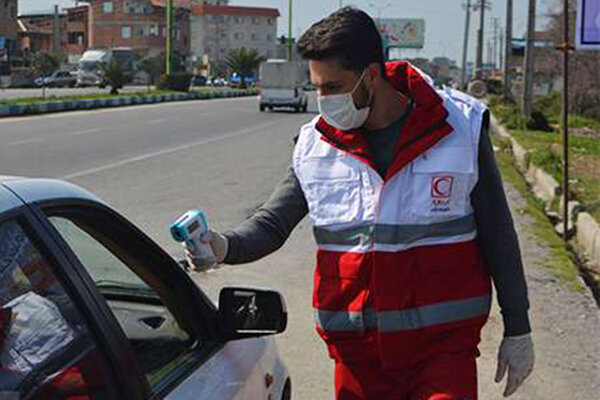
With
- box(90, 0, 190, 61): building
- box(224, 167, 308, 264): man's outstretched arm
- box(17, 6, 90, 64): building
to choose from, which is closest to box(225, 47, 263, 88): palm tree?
box(90, 0, 190, 61): building

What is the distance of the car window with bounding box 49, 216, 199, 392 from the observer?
7.93ft

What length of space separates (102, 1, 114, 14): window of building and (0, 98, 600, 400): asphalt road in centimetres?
8408

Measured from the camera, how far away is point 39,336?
207cm

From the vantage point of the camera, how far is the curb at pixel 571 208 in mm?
9375

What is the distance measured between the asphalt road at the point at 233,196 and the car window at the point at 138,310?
90.2 inches

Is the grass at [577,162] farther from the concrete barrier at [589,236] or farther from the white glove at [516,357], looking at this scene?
the white glove at [516,357]

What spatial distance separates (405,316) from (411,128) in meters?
0.55

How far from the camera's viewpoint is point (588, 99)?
3744cm

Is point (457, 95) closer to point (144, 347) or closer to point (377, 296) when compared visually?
point (377, 296)

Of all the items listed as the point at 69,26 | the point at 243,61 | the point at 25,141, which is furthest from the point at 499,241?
the point at 69,26

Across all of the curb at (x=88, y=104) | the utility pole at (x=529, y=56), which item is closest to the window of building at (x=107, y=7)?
the curb at (x=88, y=104)

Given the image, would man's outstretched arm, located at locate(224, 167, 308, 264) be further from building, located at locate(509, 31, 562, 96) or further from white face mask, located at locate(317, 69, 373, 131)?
building, located at locate(509, 31, 562, 96)

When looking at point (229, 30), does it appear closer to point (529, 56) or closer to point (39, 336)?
point (529, 56)

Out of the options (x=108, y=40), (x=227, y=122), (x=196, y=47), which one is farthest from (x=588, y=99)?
(x=196, y=47)
